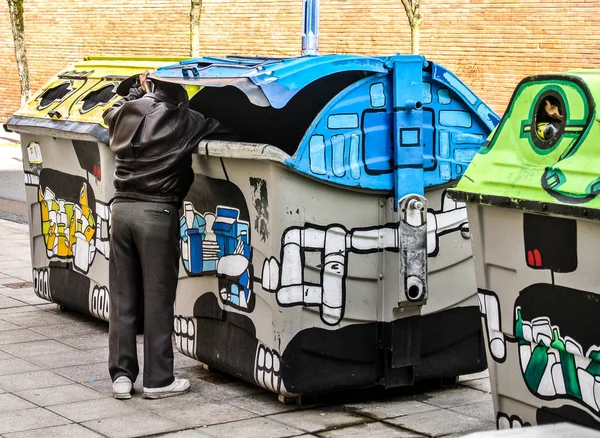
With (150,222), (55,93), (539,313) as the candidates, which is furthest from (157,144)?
(55,93)

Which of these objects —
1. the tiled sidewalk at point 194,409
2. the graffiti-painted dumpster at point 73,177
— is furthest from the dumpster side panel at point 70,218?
the tiled sidewalk at point 194,409

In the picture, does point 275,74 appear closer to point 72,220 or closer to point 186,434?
point 186,434

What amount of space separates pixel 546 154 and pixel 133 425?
242 centimetres

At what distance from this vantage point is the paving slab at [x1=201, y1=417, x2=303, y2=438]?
16.2 ft

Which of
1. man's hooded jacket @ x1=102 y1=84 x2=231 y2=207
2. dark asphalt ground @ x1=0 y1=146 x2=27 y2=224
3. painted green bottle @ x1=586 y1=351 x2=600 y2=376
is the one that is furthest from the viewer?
dark asphalt ground @ x1=0 y1=146 x2=27 y2=224

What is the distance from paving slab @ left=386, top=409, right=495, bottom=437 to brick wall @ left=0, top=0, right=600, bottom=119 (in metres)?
12.5

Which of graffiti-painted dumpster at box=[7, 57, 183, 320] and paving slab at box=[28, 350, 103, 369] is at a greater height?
graffiti-painted dumpster at box=[7, 57, 183, 320]

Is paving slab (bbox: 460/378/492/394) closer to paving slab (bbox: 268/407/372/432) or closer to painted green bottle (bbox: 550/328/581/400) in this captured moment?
paving slab (bbox: 268/407/372/432)

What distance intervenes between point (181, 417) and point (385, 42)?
587 inches

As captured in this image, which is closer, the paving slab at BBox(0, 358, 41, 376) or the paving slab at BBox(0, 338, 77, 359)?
the paving slab at BBox(0, 358, 41, 376)

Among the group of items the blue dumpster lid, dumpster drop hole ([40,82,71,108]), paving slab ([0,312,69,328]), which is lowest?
paving slab ([0,312,69,328])

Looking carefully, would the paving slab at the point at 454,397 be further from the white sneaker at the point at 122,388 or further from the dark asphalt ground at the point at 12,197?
the dark asphalt ground at the point at 12,197

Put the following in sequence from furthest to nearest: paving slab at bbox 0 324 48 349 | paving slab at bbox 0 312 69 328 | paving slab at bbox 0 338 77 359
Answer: paving slab at bbox 0 312 69 328
paving slab at bbox 0 324 48 349
paving slab at bbox 0 338 77 359

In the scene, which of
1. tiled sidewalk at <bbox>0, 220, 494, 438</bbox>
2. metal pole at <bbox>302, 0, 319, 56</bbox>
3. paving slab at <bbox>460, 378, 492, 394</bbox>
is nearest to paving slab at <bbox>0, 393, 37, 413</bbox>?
tiled sidewalk at <bbox>0, 220, 494, 438</bbox>
